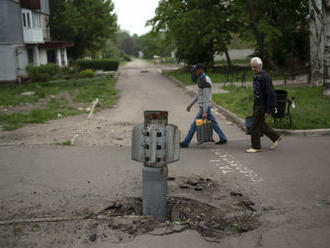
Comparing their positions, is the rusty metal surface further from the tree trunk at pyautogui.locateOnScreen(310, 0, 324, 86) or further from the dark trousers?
the tree trunk at pyautogui.locateOnScreen(310, 0, 324, 86)

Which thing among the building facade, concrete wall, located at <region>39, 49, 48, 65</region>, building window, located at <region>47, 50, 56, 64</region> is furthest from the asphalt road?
building window, located at <region>47, 50, 56, 64</region>

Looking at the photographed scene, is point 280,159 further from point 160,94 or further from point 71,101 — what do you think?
point 160,94

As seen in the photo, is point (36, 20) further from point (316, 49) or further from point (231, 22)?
point (316, 49)

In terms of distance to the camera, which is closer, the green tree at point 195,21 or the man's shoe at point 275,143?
the man's shoe at point 275,143

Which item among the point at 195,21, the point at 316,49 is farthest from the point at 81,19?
the point at 316,49

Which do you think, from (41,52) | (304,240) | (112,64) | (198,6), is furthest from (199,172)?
(112,64)

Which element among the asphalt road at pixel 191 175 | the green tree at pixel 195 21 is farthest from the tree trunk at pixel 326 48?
the green tree at pixel 195 21

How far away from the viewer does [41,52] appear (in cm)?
3981

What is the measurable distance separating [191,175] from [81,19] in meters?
40.5

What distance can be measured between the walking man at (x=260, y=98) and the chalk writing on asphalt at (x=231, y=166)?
0.65 m

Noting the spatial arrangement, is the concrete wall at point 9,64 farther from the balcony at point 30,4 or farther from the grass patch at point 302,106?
the grass patch at point 302,106

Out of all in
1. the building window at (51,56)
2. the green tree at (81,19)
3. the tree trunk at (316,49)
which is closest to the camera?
the tree trunk at (316,49)

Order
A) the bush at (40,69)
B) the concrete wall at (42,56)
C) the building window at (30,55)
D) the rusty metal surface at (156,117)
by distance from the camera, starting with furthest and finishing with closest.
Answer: the concrete wall at (42,56)
the building window at (30,55)
the bush at (40,69)
the rusty metal surface at (156,117)

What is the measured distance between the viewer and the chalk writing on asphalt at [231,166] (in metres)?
7.11
